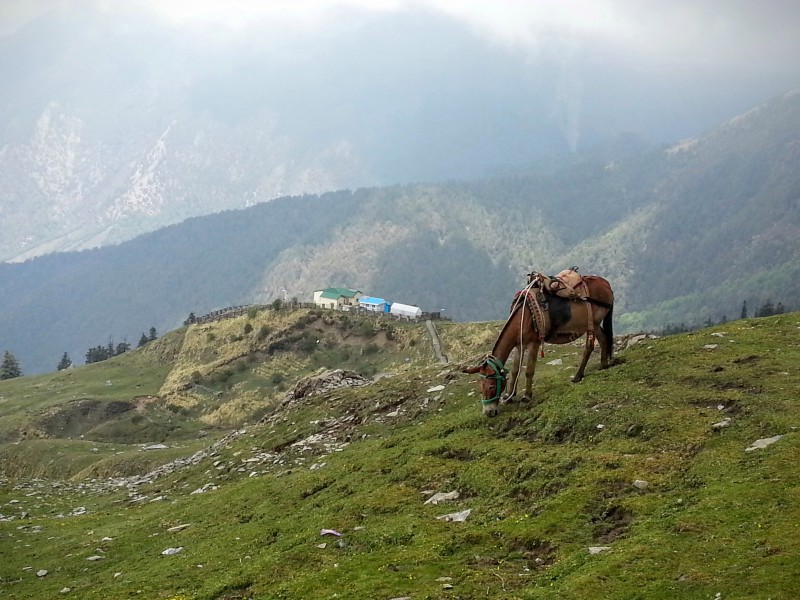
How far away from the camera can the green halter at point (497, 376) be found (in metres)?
21.3

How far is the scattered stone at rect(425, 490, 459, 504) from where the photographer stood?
18266 mm

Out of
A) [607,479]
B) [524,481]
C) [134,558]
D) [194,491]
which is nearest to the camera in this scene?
[607,479]

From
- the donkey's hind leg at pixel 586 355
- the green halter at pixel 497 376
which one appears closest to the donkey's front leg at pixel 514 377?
the green halter at pixel 497 376

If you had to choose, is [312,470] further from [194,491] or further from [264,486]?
[194,491]

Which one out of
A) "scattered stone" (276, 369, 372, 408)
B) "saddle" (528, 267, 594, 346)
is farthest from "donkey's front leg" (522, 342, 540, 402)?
"scattered stone" (276, 369, 372, 408)

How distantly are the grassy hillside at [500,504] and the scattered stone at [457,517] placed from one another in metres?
0.11

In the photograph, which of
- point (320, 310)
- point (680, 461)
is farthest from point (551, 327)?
point (320, 310)

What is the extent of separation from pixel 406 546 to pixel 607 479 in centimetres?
421

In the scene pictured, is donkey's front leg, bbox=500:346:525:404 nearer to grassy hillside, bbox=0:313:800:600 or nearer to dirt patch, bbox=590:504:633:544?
grassy hillside, bbox=0:313:800:600

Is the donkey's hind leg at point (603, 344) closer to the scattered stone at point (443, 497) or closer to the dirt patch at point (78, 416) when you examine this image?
the scattered stone at point (443, 497)

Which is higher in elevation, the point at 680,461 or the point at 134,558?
the point at 680,461

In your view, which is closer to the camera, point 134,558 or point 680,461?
point 680,461

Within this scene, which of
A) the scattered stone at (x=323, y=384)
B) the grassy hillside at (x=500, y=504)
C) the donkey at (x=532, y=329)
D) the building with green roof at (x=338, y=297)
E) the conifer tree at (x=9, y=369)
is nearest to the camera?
the grassy hillside at (x=500, y=504)

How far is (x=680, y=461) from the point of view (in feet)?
53.3
